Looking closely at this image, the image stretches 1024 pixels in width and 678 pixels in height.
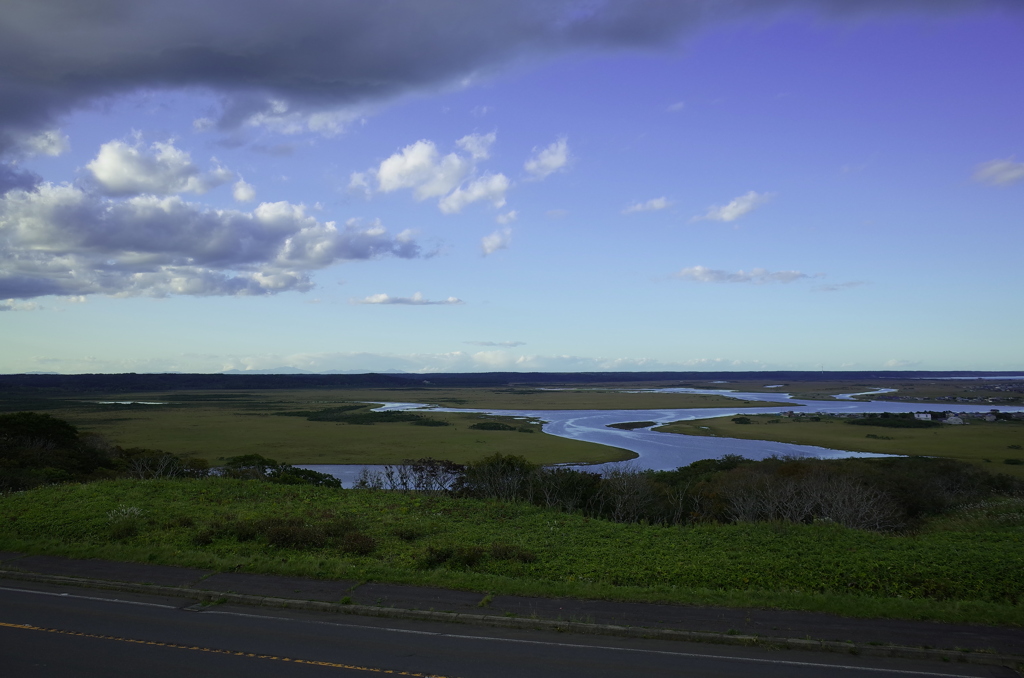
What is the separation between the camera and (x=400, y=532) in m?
18.9

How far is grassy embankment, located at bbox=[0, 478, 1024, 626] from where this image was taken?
531 inches

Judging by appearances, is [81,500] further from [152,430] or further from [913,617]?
[152,430]

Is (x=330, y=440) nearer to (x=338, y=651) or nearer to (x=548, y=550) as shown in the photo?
(x=548, y=550)

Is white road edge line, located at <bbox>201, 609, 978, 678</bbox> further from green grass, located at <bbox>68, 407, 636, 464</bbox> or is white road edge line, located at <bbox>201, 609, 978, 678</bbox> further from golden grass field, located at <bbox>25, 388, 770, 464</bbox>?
golden grass field, located at <bbox>25, 388, 770, 464</bbox>

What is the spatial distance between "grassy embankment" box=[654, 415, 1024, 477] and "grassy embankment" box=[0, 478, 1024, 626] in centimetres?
4266

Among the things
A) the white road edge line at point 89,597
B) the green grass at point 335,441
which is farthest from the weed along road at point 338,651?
the green grass at point 335,441

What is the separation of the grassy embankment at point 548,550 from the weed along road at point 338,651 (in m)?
2.23

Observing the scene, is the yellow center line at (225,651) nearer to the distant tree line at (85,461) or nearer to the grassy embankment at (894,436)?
the distant tree line at (85,461)

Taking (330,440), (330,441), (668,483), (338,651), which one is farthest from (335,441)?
(338,651)

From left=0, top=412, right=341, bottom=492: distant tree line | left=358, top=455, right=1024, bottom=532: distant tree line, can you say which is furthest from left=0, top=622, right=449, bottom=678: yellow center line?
left=0, top=412, right=341, bottom=492: distant tree line

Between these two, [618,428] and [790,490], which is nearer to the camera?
[790,490]

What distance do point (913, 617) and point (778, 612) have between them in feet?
7.80

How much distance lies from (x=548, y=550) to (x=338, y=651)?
300 inches

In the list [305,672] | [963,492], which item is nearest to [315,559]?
[305,672]
